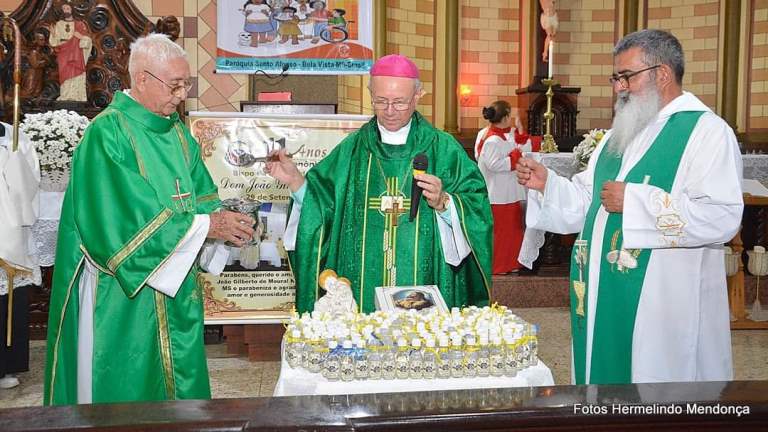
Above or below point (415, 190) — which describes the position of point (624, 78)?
above

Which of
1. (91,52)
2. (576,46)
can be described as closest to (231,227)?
(91,52)

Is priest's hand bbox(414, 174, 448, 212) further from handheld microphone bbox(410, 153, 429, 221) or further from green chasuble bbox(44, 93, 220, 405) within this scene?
green chasuble bbox(44, 93, 220, 405)

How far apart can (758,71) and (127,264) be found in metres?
10.8

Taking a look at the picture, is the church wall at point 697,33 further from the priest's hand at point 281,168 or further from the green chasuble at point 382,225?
the priest's hand at point 281,168

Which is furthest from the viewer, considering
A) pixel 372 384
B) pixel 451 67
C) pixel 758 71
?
pixel 451 67

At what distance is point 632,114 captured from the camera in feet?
10.6

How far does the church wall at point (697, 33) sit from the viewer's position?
39.1 feet

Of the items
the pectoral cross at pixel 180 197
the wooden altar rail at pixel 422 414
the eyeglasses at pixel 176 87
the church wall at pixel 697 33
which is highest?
the church wall at pixel 697 33

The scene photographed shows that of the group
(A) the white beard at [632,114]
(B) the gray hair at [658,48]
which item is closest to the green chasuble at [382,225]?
(A) the white beard at [632,114]

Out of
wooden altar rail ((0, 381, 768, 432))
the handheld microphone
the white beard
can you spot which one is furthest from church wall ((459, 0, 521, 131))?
wooden altar rail ((0, 381, 768, 432))

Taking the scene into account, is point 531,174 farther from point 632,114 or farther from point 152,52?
point 152,52

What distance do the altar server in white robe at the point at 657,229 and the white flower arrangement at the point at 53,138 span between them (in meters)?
3.92

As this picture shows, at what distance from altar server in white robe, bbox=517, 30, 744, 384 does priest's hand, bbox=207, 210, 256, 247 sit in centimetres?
112

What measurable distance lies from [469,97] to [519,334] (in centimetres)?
1024
